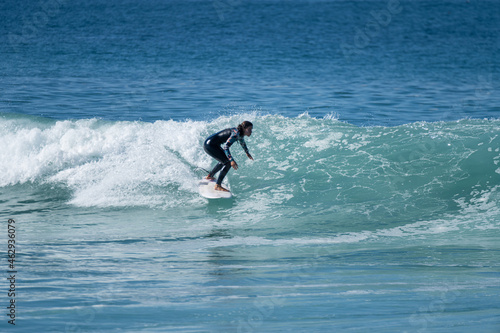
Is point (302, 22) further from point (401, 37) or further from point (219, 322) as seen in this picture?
point (219, 322)

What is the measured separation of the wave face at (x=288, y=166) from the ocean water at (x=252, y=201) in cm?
5

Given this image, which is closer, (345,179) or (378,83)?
(345,179)

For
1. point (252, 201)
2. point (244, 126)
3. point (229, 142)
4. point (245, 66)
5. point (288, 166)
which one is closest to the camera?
point (244, 126)

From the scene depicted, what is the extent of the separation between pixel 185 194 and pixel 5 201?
380 cm

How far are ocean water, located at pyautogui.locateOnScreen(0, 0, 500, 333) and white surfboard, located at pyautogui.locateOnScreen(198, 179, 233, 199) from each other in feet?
0.57

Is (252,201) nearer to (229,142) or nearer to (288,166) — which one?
(229,142)

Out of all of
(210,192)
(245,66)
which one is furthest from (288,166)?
(245,66)

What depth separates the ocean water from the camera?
5.93 m

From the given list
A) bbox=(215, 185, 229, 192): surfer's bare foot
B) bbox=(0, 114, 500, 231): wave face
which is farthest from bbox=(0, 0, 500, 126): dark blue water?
bbox=(215, 185, 229, 192): surfer's bare foot

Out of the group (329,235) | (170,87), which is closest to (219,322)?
(329,235)

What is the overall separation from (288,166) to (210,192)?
2.38 meters

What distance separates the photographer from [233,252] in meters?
8.38

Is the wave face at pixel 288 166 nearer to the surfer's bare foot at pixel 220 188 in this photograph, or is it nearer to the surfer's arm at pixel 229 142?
the surfer's bare foot at pixel 220 188

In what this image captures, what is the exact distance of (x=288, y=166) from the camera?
13.2 meters
